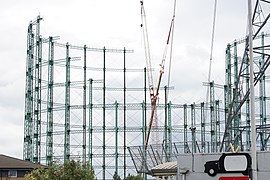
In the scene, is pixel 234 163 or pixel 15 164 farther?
pixel 15 164

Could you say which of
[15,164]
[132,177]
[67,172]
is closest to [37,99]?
[15,164]

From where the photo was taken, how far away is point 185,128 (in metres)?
71.1

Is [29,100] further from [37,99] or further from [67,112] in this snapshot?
[67,112]

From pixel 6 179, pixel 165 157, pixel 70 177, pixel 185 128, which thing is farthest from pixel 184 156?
pixel 185 128

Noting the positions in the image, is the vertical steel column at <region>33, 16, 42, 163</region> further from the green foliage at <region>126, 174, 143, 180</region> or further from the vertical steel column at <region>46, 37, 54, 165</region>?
the green foliage at <region>126, 174, 143, 180</region>

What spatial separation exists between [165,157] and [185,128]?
141 feet

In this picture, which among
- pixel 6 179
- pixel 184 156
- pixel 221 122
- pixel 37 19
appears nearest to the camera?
pixel 184 156

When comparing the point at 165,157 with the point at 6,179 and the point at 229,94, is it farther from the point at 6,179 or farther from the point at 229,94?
the point at 229,94

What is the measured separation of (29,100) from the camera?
202 feet

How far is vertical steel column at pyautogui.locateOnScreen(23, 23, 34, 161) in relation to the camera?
60.2 metres

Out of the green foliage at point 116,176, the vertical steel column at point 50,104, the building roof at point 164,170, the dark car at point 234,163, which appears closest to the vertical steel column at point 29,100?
the vertical steel column at point 50,104

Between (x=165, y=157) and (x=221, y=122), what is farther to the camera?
(x=221, y=122)

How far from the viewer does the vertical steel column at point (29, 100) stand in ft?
198

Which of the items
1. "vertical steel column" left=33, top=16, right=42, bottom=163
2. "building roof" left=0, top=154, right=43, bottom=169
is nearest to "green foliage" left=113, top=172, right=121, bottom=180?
"vertical steel column" left=33, top=16, right=42, bottom=163
